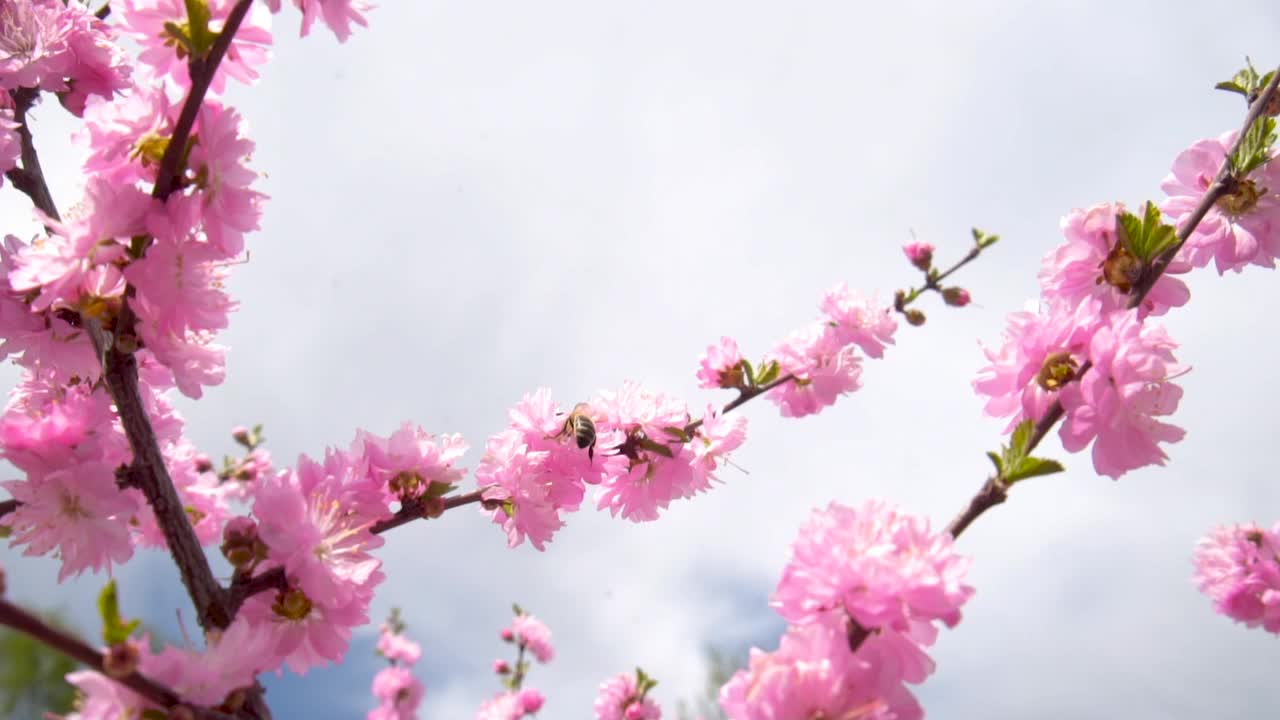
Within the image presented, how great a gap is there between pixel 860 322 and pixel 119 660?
410 cm

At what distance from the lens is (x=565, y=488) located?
2.51 meters

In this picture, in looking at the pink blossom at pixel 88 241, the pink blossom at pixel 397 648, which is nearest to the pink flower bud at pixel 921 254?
the pink blossom at pixel 88 241

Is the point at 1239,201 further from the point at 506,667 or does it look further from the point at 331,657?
the point at 506,667

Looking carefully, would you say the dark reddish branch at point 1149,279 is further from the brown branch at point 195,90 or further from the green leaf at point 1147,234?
the brown branch at point 195,90

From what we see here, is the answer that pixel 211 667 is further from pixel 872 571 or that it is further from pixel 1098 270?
pixel 1098 270

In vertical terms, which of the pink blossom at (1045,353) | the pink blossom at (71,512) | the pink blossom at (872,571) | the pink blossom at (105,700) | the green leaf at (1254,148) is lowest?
the pink blossom at (105,700)

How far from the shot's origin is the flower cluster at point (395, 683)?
→ 9836 mm

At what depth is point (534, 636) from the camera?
8.79 m

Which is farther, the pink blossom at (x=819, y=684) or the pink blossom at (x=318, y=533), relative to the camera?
the pink blossom at (x=318, y=533)

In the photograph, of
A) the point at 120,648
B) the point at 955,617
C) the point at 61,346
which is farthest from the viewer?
the point at 61,346

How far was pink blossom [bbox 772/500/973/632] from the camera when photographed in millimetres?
1129

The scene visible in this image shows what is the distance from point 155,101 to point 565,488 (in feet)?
5.17

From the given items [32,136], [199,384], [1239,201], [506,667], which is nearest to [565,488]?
[199,384]

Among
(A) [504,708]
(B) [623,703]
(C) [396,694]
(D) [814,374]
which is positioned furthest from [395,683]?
(D) [814,374]
